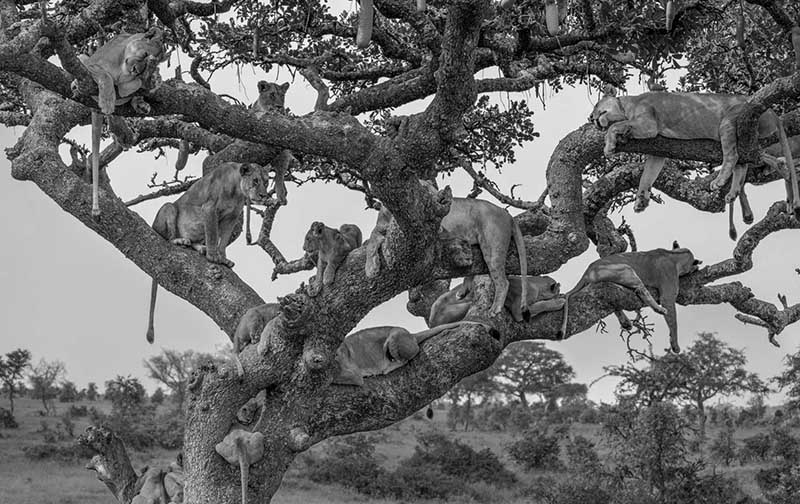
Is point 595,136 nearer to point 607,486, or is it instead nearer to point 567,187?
point 567,187

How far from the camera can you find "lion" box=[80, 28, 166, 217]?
582cm

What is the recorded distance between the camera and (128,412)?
29797 mm

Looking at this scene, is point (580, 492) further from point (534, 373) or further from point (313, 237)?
point (534, 373)

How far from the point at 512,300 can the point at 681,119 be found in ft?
5.70

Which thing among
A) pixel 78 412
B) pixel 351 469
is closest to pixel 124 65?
pixel 351 469

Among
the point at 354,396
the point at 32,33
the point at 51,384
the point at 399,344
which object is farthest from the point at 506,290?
the point at 51,384

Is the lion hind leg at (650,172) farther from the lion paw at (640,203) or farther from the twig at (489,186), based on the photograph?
the twig at (489,186)

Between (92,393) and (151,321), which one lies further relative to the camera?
(92,393)

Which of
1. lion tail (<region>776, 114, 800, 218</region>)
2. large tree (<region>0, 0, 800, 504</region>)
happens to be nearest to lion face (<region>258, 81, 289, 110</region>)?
large tree (<region>0, 0, 800, 504</region>)

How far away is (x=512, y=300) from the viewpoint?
736 cm

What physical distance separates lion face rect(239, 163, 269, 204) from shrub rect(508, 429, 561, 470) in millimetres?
19377

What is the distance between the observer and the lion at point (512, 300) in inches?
290

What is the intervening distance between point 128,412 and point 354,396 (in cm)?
2447

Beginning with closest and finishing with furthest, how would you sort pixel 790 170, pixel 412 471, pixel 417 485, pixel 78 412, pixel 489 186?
pixel 790 170
pixel 489 186
pixel 417 485
pixel 412 471
pixel 78 412
